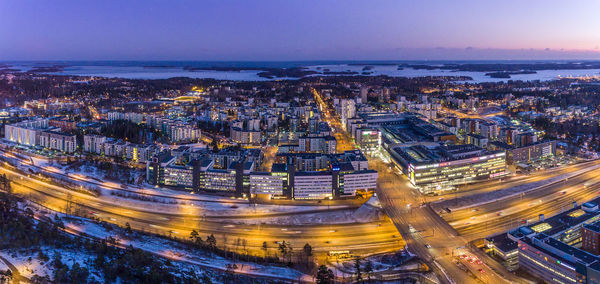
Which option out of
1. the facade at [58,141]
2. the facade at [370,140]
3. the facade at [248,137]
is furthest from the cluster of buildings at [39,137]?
the facade at [370,140]

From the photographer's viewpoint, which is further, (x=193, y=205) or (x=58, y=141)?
(x=58, y=141)

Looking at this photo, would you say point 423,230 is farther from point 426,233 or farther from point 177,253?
point 177,253

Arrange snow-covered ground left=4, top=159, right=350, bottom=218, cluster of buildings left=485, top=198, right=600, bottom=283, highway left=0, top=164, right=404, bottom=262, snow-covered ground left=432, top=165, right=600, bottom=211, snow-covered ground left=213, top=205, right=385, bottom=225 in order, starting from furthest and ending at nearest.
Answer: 1. snow-covered ground left=432, top=165, right=600, bottom=211
2. snow-covered ground left=4, top=159, right=350, bottom=218
3. snow-covered ground left=213, top=205, right=385, bottom=225
4. highway left=0, top=164, right=404, bottom=262
5. cluster of buildings left=485, top=198, right=600, bottom=283

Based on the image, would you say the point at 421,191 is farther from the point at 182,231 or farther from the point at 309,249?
the point at 182,231

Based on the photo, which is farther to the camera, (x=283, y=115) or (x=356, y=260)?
(x=283, y=115)

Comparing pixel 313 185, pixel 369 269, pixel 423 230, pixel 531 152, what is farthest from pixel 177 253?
pixel 531 152

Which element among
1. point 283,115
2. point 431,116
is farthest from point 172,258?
point 431,116

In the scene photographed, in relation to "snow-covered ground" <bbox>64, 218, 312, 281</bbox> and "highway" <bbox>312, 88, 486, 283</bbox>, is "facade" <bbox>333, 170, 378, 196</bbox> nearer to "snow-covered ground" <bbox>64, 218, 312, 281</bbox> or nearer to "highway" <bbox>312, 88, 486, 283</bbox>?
"highway" <bbox>312, 88, 486, 283</bbox>

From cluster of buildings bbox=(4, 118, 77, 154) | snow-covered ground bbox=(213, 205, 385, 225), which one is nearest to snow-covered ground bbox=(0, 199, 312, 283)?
snow-covered ground bbox=(213, 205, 385, 225)
